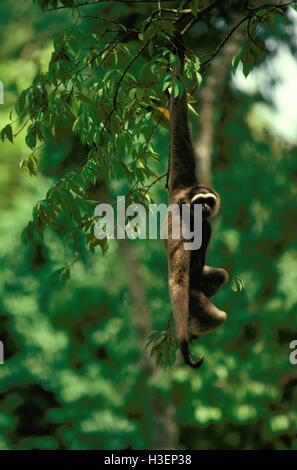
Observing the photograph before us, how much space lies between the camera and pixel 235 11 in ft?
24.9

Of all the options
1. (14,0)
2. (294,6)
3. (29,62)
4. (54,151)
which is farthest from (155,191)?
(294,6)

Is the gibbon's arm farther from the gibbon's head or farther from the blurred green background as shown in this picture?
the blurred green background

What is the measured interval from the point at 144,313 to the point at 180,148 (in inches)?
258

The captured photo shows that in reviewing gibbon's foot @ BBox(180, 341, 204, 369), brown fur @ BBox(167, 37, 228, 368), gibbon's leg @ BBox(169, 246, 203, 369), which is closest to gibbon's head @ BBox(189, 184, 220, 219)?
brown fur @ BBox(167, 37, 228, 368)

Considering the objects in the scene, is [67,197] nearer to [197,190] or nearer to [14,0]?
[197,190]

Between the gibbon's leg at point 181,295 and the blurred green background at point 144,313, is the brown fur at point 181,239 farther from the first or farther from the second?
the blurred green background at point 144,313

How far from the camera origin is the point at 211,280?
322 cm

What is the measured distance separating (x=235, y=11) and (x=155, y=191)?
3270 millimetres

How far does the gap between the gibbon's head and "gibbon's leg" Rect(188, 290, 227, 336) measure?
40 cm

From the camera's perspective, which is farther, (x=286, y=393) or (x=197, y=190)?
(x=286, y=393)

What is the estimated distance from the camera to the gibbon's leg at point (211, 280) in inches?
126

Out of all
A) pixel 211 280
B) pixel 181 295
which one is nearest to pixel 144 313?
pixel 211 280

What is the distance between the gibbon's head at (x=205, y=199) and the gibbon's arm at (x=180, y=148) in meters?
0.12

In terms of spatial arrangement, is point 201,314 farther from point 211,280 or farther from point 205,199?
point 205,199
